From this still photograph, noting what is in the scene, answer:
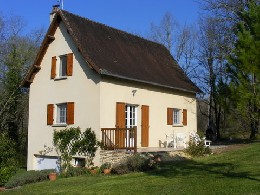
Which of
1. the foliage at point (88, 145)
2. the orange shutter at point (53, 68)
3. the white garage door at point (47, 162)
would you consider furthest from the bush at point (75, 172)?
the orange shutter at point (53, 68)

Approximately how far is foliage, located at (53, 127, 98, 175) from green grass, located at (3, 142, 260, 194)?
11.1ft

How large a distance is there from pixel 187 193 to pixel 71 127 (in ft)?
32.7

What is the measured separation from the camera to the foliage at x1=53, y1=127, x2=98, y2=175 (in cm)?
1733

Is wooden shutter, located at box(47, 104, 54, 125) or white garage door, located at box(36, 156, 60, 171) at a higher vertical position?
wooden shutter, located at box(47, 104, 54, 125)

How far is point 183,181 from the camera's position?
36.7 feet

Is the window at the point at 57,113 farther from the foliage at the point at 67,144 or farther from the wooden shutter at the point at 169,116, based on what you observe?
the wooden shutter at the point at 169,116

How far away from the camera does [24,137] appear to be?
99.7ft

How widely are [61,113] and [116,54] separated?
4.20 meters

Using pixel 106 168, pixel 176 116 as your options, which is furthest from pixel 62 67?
pixel 176 116

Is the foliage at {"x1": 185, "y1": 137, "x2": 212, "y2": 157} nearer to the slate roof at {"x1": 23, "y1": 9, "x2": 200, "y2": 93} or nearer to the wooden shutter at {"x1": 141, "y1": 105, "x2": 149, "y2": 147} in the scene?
the wooden shutter at {"x1": 141, "y1": 105, "x2": 149, "y2": 147}

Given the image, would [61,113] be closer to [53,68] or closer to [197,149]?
[53,68]

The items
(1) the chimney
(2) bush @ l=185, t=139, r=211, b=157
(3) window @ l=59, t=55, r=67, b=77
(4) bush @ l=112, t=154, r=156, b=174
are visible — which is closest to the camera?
(4) bush @ l=112, t=154, r=156, b=174

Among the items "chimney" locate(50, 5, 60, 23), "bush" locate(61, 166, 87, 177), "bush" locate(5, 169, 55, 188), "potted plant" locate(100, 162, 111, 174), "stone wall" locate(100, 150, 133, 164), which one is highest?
"chimney" locate(50, 5, 60, 23)

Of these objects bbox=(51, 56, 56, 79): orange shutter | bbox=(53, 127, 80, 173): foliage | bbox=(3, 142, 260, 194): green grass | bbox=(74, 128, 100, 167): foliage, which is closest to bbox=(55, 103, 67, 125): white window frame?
bbox=(53, 127, 80, 173): foliage
